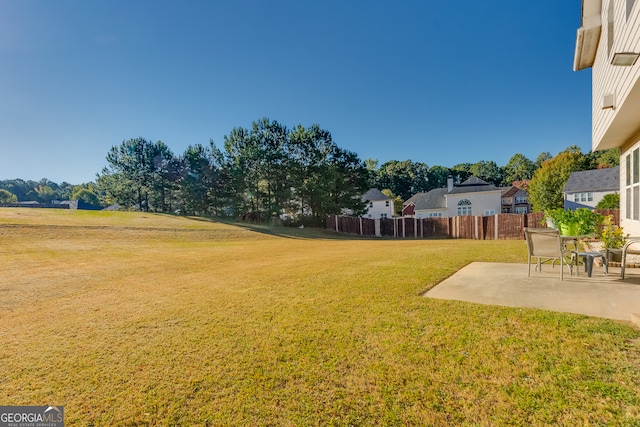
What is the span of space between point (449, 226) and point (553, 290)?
1846cm

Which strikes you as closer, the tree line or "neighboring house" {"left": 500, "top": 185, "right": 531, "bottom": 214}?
the tree line

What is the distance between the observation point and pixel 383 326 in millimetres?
3135

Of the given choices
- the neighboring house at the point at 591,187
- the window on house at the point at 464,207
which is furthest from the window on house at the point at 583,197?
the window on house at the point at 464,207

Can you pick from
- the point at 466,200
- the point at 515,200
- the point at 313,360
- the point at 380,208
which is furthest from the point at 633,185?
the point at 515,200

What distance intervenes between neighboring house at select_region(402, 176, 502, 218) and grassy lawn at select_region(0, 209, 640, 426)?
30.9 m

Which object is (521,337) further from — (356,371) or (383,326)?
(356,371)

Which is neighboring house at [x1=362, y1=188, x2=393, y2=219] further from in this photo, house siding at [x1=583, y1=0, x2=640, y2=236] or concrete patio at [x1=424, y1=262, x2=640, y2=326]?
concrete patio at [x1=424, y1=262, x2=640, y2=326]

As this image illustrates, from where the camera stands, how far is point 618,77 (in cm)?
484

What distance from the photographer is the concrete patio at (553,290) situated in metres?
3.38

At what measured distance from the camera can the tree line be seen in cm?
2856

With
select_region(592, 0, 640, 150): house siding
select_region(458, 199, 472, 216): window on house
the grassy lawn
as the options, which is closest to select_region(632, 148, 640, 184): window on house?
select_region(592, 0, 640, 150): house siding

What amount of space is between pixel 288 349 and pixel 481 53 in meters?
17.7

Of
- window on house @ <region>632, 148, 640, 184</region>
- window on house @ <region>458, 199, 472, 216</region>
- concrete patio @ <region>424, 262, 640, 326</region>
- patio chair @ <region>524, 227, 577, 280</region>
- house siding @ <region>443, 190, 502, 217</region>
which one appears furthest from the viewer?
window on house @ <region>458, 199, 472, 216</region>

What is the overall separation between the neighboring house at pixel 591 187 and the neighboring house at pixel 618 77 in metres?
24.5
